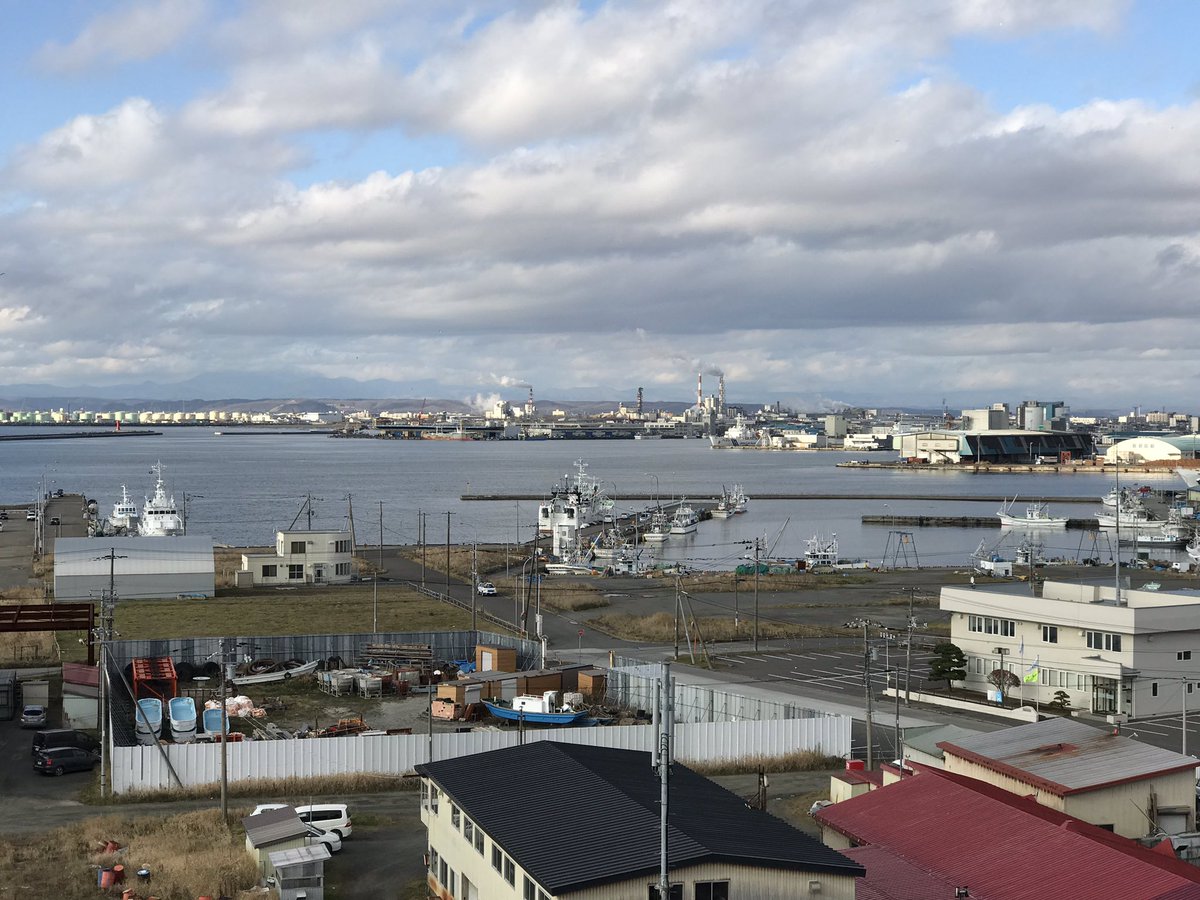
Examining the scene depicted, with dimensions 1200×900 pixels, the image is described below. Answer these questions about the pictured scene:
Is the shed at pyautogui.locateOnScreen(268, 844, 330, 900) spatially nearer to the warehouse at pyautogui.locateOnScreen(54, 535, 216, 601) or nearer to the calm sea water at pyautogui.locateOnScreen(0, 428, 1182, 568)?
the warehouse at pyautogui.locateOnScreen(54, 535, 216, 601)

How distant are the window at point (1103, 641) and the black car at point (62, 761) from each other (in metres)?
13.8

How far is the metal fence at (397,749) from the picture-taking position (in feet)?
44.0

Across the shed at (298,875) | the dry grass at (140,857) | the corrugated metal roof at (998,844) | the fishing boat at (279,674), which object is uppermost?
the corrugated metal roof at (998,844)

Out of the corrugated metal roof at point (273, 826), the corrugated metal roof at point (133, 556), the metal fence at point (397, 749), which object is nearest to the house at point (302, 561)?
the corrugated metal roof at point (133, 556)

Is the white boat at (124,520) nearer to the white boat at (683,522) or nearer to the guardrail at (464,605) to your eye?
the guardrail at (464,605)

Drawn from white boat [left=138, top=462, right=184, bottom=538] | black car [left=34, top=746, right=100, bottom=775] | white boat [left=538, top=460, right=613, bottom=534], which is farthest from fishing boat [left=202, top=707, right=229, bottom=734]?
white boat [left=538, top=460, right=613, bottom=534]

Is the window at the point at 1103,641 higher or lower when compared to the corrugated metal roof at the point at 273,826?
higher

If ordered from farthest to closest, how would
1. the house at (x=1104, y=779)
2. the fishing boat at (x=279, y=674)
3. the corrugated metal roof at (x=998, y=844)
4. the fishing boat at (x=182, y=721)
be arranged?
the fishing boat at (x=279, y=674) → the fishing boat at (x=182, y=721) → the house at (x=1104, y=779) → the corrugated metal roof at (x=998, y=844)

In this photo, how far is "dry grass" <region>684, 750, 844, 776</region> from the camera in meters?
14.6

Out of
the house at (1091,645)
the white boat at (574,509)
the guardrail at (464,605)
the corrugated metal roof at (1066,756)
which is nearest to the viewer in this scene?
the corrugated metal roof at (1066,756)

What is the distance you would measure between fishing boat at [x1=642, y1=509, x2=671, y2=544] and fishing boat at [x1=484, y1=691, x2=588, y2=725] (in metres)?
37.5

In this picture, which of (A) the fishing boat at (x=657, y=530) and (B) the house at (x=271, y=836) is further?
(A) the fishing boat at (x=657, y=530)

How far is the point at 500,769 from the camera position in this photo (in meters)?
10.7

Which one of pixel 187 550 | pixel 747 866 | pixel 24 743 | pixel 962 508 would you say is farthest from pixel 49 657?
pixel 962 508
